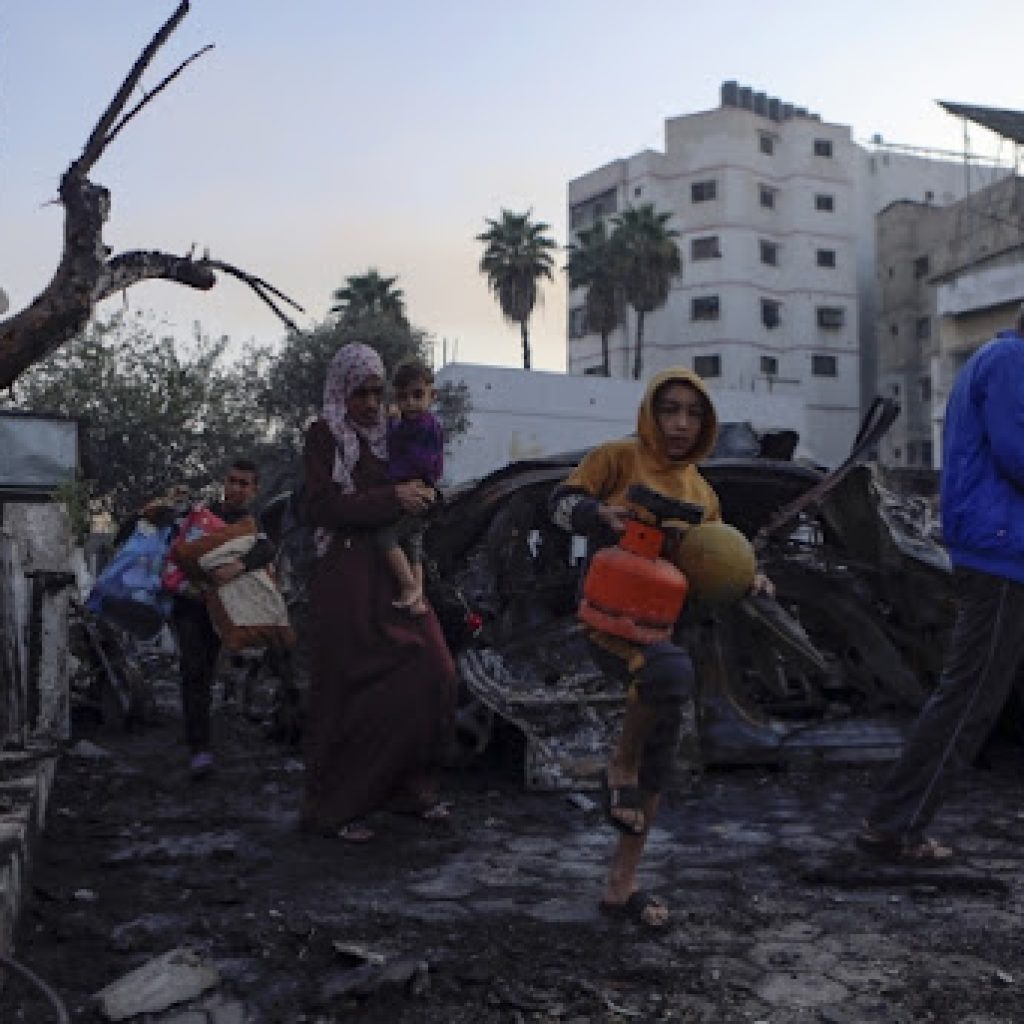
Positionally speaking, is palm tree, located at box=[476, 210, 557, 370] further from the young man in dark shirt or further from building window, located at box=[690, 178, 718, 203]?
the young man in dark shirt

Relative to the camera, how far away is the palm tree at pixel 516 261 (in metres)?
49.4

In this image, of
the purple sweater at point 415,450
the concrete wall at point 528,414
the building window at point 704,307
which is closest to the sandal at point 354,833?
the purple sweater at point 415,450

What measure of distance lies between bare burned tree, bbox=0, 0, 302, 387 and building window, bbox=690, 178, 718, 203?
5486 centimetres

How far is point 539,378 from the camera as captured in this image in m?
37.4

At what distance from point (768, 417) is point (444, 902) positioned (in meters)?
40.6

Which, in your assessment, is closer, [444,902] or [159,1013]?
[159,1013]

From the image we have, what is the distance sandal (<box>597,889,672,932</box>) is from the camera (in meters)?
3.34

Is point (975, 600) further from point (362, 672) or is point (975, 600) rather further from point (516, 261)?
point (516, 261)

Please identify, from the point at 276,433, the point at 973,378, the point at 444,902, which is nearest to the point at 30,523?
the point at 444,902

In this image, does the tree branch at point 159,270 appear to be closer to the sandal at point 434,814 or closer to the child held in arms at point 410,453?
the child held in arms at point 410,453

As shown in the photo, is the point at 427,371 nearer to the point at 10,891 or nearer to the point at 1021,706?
the point at 10,891

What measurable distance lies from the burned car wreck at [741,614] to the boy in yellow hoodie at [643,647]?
2.13 metres

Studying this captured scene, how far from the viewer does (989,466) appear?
4012 millimetres

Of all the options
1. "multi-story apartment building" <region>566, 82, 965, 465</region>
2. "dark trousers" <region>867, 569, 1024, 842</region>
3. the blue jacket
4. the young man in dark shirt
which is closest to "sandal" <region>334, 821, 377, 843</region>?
the young man in dark shirt
